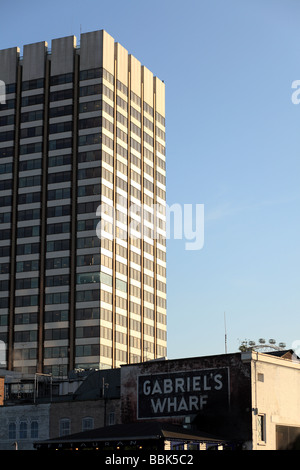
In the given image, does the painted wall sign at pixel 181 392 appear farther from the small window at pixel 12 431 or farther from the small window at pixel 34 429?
the small window at pixel 12 431

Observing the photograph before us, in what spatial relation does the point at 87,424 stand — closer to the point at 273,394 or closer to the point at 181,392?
the point at 181,392

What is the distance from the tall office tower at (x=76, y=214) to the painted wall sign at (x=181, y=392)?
6623 cm

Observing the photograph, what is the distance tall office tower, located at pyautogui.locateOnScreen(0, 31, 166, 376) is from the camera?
144 m

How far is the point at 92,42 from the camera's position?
154 m

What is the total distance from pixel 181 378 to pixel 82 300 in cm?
7359

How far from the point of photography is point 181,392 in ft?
232

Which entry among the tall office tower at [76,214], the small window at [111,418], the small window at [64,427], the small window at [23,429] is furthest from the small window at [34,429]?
the tall office tower at [76,214]

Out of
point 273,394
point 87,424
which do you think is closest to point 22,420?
point 87,424

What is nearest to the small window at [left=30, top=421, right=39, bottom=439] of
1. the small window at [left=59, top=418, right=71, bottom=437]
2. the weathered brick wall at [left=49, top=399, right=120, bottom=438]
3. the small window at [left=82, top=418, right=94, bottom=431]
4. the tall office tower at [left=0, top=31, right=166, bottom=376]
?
the weathered brick wall at [left=49, top=399, right=120, bottom=438]

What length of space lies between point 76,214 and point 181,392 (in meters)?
80.2

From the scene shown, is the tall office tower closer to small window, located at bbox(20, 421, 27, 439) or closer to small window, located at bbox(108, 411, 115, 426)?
small window, located at bbox(20, 421, 27, 439)

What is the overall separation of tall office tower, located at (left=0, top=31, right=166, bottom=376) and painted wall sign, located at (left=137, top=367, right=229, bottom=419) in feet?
217
